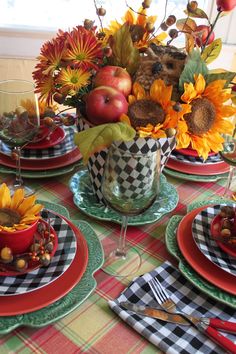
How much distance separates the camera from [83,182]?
96cm

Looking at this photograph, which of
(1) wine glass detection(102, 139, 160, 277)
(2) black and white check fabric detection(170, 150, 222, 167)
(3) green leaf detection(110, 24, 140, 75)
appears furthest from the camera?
(2) black and white check fabric detection(170, 150, 222, 167)

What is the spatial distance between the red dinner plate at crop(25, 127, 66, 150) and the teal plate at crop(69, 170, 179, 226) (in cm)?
12

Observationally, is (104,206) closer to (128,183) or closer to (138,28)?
(128,183)

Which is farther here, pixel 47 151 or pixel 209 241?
pixel 47 151

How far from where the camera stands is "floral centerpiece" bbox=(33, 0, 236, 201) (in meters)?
0.76

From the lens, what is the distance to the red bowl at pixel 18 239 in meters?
0.65

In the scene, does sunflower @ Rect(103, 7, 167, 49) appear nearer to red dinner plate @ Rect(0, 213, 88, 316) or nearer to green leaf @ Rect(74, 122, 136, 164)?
green leaf @ Rect(74, 122, 136, 164)

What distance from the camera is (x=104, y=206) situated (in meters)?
0.89

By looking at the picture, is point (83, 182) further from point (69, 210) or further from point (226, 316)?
point (226, 316)

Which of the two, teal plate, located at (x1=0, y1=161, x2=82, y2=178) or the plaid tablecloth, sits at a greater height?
teal plate, located at (x1=0, y1=161, x2=82, y2=178)

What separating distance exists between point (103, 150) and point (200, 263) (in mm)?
287

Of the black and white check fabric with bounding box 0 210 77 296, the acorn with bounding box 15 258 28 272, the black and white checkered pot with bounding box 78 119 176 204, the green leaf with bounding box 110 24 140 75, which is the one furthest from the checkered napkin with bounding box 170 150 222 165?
the acorn with bounding box 15 258 28 272

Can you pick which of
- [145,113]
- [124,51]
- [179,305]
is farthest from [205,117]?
[179,305]

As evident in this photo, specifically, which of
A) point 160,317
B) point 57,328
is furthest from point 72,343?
point 160,317
